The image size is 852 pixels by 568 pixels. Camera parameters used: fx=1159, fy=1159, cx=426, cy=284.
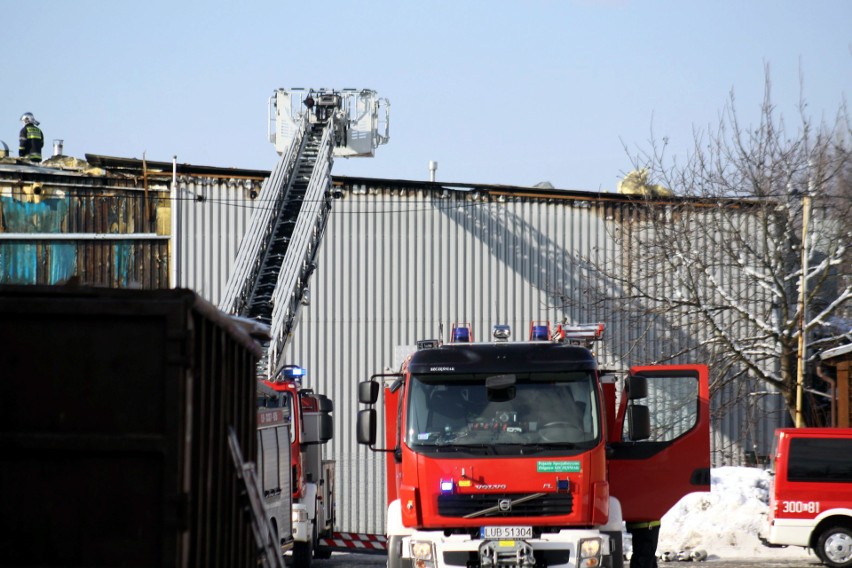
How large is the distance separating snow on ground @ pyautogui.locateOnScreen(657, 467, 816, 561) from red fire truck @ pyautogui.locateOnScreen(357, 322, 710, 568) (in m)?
9.18

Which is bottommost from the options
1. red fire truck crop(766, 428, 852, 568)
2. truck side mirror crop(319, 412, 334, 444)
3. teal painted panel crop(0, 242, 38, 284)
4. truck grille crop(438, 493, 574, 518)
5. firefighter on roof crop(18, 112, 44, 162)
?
red fire truck crop(766, 428, 852, 568)

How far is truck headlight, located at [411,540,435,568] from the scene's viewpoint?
11375 mm

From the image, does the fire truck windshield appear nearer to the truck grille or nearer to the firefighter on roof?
the truck grille

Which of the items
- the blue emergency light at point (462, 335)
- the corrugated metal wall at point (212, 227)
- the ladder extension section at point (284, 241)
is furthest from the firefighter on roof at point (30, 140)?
the blue emergency light at point (462, 335)

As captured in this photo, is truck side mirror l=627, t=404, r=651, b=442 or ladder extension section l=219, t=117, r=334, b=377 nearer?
truck side mirror l=627, t=404, r=651, b=442

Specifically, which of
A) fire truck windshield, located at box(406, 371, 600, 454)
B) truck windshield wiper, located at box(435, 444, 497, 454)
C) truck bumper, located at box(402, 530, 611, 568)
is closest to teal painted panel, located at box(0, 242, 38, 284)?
fire truck windshield, located at box(406, 371, 600, 454)

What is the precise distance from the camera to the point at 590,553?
440 inches

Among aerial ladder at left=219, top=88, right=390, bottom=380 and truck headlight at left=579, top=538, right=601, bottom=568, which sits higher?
aerial ladder at left=219, top=88, right=390, bottom=380

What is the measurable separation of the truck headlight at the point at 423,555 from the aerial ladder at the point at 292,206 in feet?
25.3

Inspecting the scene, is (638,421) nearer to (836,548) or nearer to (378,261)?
(836,548)

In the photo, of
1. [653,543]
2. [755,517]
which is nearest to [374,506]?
[755,517]

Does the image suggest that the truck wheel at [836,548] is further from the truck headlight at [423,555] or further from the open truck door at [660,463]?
the truck headlight at [423,555]

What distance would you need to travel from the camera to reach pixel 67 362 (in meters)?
5.41

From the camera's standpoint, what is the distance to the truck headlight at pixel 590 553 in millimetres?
11172
